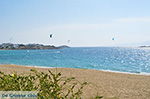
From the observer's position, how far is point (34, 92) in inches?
71.1

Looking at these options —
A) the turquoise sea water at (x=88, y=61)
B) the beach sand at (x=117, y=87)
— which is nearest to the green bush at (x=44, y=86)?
the turquoise sea water at (x=88, y=61)

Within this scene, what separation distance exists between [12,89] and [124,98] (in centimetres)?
633

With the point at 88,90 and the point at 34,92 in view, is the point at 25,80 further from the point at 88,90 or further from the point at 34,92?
the point at 88,90

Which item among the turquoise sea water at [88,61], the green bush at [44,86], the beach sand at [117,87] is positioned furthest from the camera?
the turquoise sea water at [88,61]


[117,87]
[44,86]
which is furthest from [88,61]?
[44,86]

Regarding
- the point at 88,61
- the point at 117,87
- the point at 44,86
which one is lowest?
the point at 88,61

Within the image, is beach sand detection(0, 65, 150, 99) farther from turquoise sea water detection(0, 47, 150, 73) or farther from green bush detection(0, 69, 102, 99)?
turquoise sea water detection(0, 47, 150, 73)

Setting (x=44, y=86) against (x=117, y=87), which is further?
(x=117, y=87)

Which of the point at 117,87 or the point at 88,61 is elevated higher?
the point at 117,87

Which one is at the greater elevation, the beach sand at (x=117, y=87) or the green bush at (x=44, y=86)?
the green bush at (x=44, y=86)

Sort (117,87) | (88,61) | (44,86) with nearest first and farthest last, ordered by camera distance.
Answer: (44,86)
(117,87)
(88,61)

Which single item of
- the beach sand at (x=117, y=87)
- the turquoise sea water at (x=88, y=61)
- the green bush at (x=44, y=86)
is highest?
the green bush at (x=44, y=86)

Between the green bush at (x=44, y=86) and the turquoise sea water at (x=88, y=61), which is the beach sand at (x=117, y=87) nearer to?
the green bush at (x=44, y=86)

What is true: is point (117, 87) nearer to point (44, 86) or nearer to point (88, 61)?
point (44, 86)
